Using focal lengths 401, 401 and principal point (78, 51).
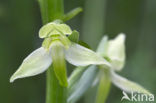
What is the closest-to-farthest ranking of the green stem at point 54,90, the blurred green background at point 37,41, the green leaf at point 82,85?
the green stem at point 54,90
the green leaf at point 82,85
the blurred green background at point 37,41

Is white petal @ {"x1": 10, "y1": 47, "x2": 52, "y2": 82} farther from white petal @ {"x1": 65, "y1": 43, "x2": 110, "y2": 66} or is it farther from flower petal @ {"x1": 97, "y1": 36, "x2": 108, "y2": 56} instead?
flower petal @ {"x1": 97, "y1": 36, "x2": 108, "y2": 56}

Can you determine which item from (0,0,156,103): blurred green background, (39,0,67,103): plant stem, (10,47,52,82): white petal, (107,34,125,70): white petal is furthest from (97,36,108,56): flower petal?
(0,0,156,103): blurred green background

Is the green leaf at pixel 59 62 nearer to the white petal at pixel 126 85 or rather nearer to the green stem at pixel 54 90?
the green stem at pixel 54 90

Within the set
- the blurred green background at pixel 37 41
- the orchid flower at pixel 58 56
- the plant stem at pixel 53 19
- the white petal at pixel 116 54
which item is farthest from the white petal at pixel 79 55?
the blurred green background at pixel 37 41

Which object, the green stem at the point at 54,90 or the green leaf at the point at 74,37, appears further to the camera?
the green stem at the point at 54,90

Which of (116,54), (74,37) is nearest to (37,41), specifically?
(116,54)

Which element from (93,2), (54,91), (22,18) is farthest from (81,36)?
(54,91)
